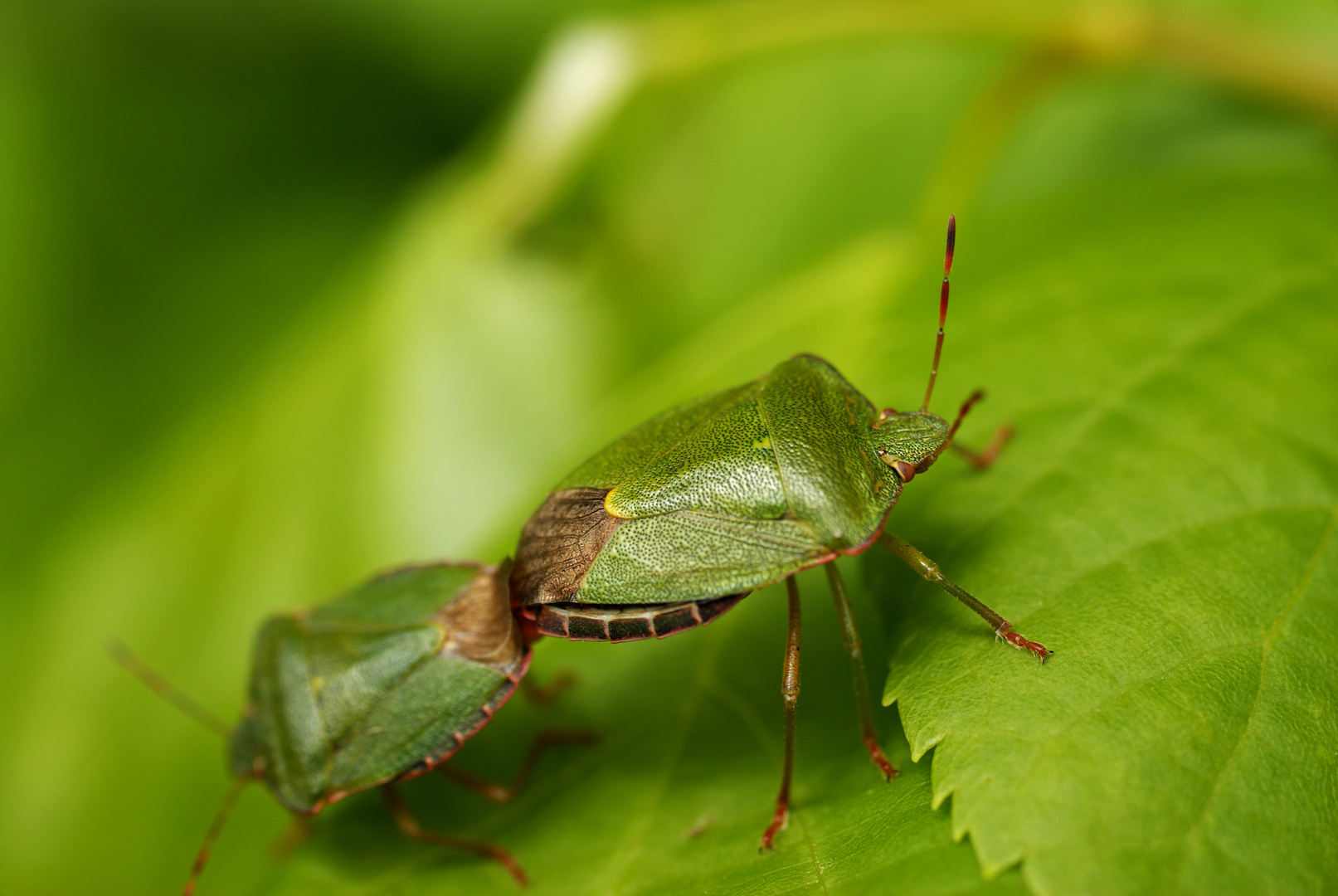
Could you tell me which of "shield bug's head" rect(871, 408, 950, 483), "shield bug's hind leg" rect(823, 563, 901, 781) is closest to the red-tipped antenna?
"shield bug's head" rect(871, 408, 950, 483)

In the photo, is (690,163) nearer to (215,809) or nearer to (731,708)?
(731,708)

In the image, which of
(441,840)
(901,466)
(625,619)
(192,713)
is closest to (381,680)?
(441,840)

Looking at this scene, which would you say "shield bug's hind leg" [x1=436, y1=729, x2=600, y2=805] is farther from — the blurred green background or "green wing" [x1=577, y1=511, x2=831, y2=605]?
"green wing" [x1=577, y1=511, x2=831, y2=605]

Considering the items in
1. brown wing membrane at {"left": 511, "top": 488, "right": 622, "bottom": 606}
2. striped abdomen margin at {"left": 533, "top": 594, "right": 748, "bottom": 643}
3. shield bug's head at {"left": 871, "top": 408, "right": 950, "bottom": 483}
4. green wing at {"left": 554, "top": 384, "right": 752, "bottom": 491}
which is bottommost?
striped abdomen margin at {"left": 533, "top": 594, "right": 748, "bottom": 643}

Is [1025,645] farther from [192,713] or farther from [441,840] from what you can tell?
[192,713]

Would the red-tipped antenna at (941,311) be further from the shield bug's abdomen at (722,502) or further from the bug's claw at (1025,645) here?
the bug's claw at (1025,645)

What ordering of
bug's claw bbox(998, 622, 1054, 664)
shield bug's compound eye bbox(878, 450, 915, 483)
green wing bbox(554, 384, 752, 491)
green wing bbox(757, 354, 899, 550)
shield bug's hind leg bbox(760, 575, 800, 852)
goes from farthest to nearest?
green wing bbox(554, 384, 752, 491)
shield bug's compound eye bbox(878, 450, 915, 483)
green wing bbox(757, 354, 899, 550)
shield bug's hind leg bbox(760, 575, 800, 852)
bug's claw bbox(998, 622, 1054, 664)

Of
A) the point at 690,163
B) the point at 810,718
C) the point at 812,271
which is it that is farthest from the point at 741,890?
the point at 690,163
